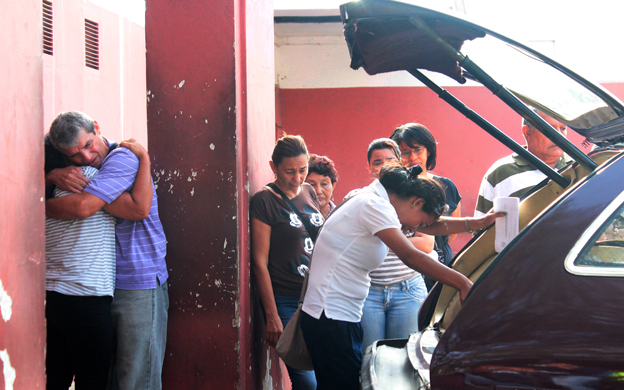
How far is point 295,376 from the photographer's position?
2.61 meters

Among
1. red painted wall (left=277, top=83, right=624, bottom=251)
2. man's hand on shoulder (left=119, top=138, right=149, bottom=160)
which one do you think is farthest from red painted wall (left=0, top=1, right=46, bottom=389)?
red painted wall (left=277, top=83, right=624, bottom=251)

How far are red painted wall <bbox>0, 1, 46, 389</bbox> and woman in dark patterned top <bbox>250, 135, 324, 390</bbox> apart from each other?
1.22 m

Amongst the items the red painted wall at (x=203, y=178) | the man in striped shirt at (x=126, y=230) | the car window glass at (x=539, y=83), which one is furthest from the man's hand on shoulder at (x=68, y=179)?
the car window glass at (x=539, y=83)

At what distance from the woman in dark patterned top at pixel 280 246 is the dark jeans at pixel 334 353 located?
0.60m

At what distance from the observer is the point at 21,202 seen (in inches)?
63.6

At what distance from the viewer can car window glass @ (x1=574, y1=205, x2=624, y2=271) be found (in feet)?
4.21

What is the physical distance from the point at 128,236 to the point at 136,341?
0.49m

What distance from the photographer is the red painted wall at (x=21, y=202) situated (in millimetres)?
1537

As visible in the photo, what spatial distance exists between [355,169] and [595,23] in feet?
13.0

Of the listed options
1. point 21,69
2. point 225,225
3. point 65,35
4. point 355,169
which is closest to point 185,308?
point 225,225

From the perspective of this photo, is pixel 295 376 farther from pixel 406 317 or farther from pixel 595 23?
pixel 595 23

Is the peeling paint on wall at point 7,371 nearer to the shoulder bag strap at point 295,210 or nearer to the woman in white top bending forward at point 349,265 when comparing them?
the woman in white top bending forward at point 349,265

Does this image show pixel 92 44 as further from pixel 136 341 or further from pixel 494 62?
pixel 494 62

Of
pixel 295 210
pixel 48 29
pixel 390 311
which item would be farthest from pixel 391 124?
pixel 390 311
